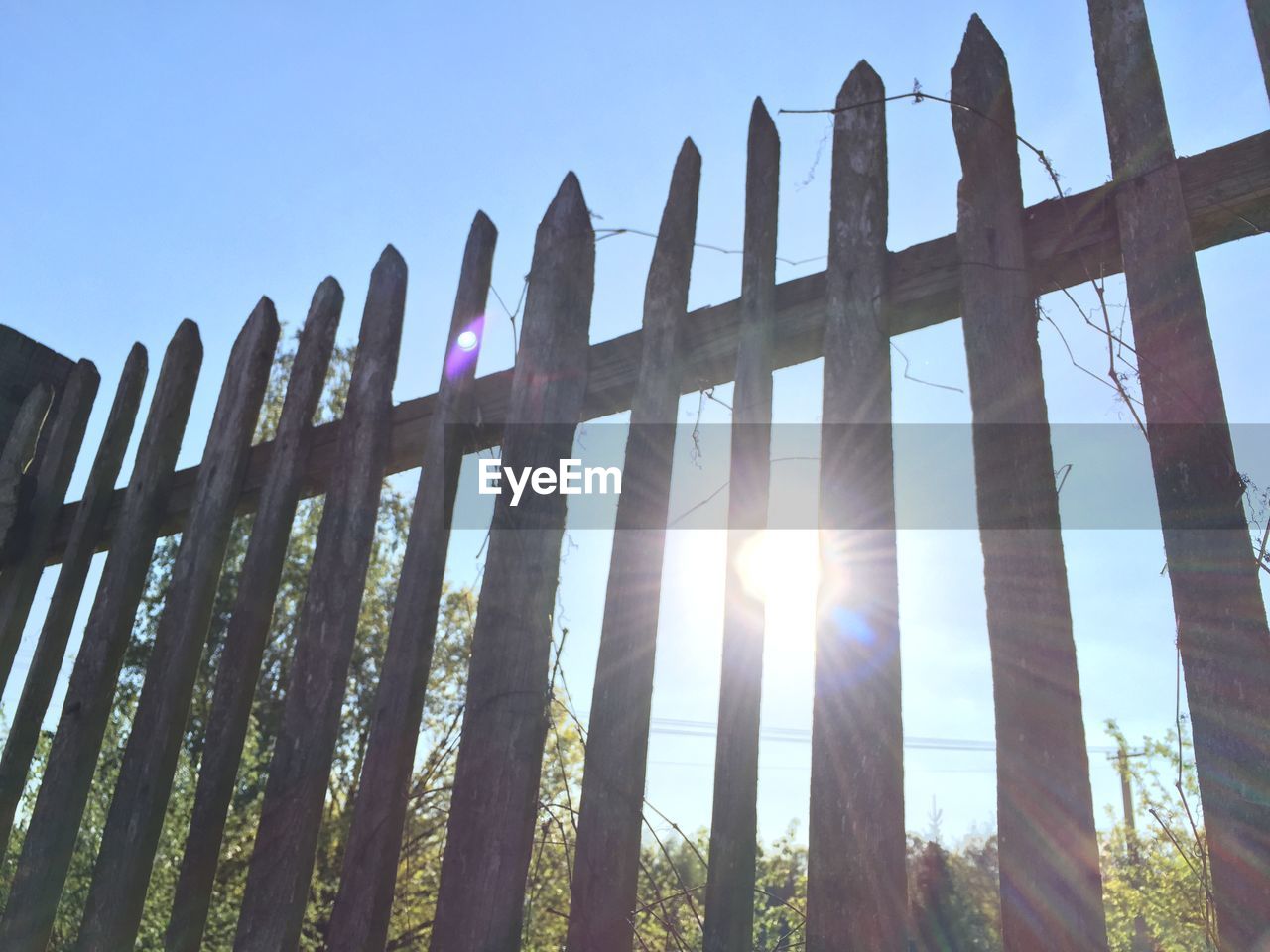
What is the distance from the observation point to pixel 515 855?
73.7 inches

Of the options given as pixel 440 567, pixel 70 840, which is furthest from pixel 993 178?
pixel 70 840

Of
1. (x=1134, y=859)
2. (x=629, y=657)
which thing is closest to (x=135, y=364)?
(x=629, y=657)

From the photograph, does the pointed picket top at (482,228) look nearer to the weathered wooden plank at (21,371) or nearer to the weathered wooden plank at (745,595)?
the weathered wooden plank at (745,595)

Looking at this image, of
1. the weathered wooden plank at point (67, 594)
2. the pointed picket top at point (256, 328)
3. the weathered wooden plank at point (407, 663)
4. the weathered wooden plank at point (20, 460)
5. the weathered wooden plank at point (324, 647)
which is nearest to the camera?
the weathered wooden plank at point (407, 663)

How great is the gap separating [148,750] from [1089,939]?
226 centimetres

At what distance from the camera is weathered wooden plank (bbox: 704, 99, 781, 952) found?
1615mm

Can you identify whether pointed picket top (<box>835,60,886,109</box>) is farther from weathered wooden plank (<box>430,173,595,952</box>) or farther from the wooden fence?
weathered wooden plank (<box>430,173,595,952</box>)

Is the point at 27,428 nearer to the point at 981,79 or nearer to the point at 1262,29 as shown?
the point at 981,79

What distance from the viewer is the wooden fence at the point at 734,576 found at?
1462mm

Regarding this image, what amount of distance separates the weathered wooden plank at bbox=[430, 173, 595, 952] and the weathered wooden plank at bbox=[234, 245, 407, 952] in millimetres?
443

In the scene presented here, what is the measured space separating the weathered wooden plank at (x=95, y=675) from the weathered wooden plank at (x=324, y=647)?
0.86 metres

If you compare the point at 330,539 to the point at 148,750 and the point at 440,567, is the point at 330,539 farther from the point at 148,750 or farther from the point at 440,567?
the point at 148,750

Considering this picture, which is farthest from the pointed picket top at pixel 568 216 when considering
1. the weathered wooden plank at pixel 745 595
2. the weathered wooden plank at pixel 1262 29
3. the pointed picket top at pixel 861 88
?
the weathered wooden plank at pixel 1262 29

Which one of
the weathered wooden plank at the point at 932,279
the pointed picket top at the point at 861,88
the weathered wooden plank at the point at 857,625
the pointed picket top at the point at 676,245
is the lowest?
the weathered wooden plank at the point at 857,625
